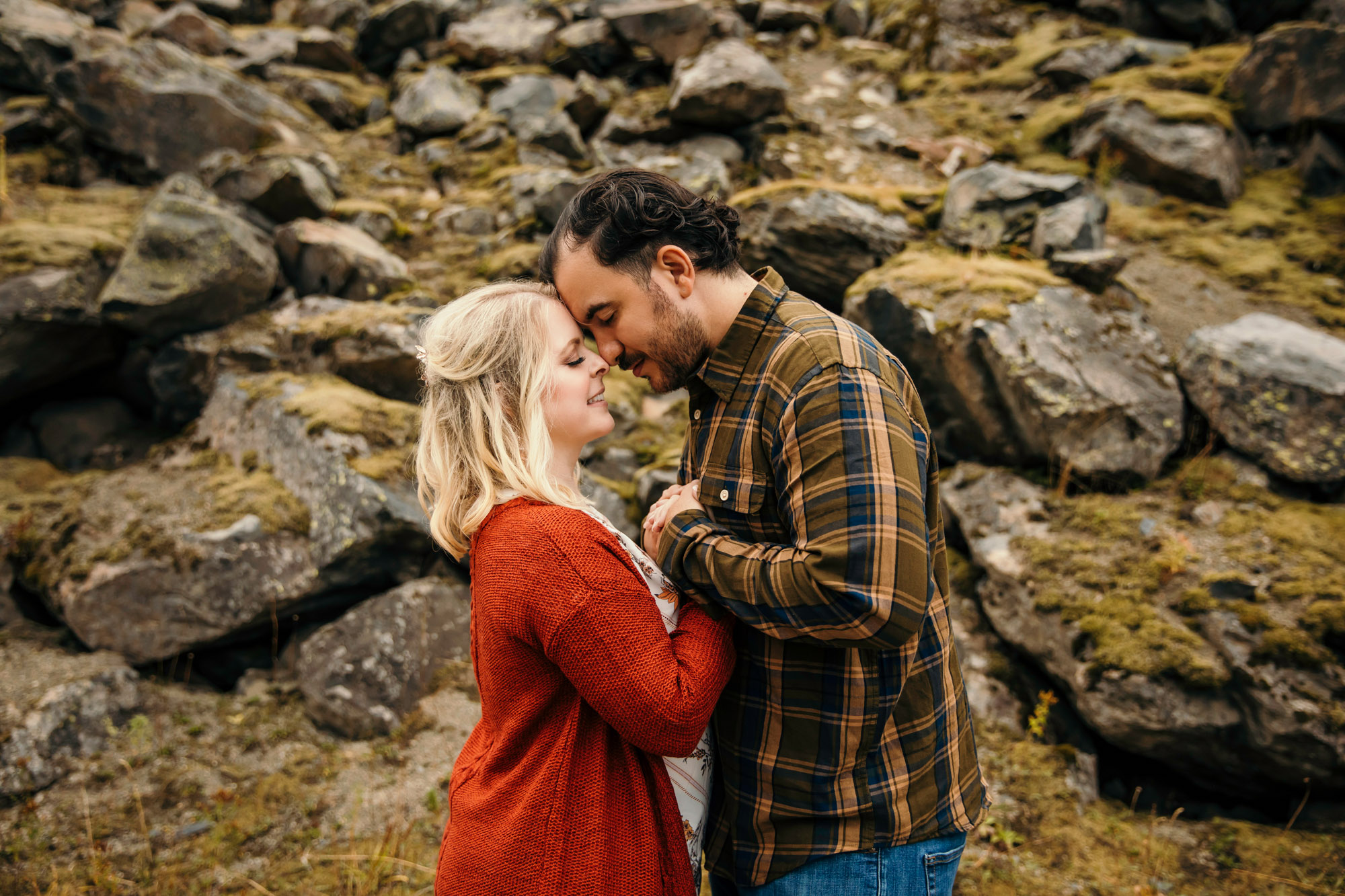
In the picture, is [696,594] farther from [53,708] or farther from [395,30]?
[395,30]

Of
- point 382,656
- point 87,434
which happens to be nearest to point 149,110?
point 87,434

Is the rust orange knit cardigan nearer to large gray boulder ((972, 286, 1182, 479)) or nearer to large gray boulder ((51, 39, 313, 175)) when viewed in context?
large gray boulder ((972, 286, 1182, 479))

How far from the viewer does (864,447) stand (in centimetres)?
181

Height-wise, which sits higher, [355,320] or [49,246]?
[49,246]

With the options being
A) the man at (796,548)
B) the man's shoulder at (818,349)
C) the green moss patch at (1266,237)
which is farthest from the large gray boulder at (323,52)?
the man's shoulder at (818,349)

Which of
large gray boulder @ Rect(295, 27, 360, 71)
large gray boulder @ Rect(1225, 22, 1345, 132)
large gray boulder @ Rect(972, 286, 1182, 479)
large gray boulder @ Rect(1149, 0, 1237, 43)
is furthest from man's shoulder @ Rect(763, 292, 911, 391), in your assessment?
large gray boulder @ Rect(295, 27, 360, 71)

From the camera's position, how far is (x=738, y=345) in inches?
85.9

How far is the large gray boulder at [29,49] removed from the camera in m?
10.5

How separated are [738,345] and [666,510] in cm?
56

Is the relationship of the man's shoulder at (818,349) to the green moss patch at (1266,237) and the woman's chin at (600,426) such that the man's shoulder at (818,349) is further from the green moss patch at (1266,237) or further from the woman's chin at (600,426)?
the green moss patch at (1266,237)

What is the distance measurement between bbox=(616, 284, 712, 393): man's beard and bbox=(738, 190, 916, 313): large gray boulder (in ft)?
17.9

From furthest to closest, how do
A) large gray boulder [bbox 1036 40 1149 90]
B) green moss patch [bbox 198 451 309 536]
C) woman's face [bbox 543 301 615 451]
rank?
large gray boulder [bbox 1036 40 1149 90], green moss patch [bbox 198 451 309 536], woman's face [bbox 543 301 615 451]

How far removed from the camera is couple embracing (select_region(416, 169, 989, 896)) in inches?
72.1

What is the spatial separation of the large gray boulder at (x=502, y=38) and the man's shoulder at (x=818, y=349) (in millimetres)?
15399
